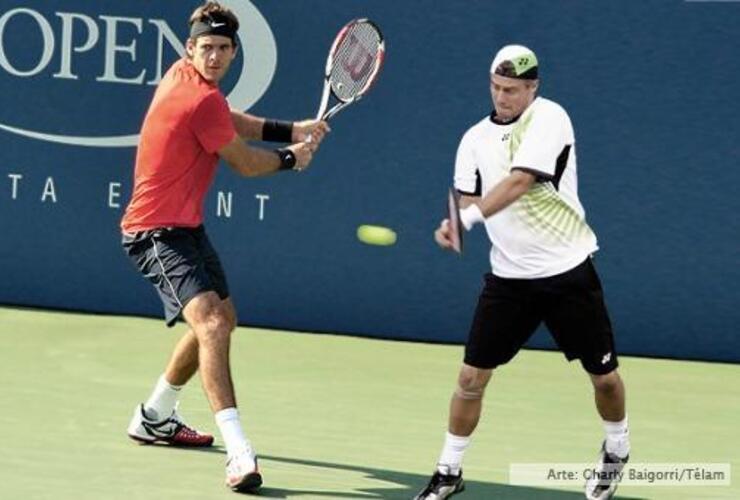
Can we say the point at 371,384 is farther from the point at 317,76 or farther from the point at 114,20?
the point at 114,20

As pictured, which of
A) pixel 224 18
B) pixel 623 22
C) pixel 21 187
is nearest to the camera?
pixel 224 18

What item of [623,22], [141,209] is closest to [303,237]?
[623,22]

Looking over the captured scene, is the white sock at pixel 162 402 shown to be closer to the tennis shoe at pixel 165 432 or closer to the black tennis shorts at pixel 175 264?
the tennis shoe at pixel 165 432

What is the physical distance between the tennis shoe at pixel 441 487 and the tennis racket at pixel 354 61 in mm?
1914

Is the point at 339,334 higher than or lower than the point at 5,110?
lower

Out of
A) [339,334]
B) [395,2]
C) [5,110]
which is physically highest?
[395,2]

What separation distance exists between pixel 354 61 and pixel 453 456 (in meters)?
2.08

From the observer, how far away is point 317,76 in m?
10.4

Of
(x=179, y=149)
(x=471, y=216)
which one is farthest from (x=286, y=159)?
(x=471, y=216)


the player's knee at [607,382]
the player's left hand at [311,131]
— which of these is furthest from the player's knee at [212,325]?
the player's knee at [607,382]

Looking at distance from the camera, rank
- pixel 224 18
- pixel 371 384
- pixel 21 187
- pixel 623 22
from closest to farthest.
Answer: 1. pixel 224 18
2. pixel 371 384
3. pixel 623 22
4. pixel 21 187

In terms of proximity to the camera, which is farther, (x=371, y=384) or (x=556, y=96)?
(x=556, y=96)

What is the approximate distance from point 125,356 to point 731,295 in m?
3.16

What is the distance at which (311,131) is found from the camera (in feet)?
25.6
